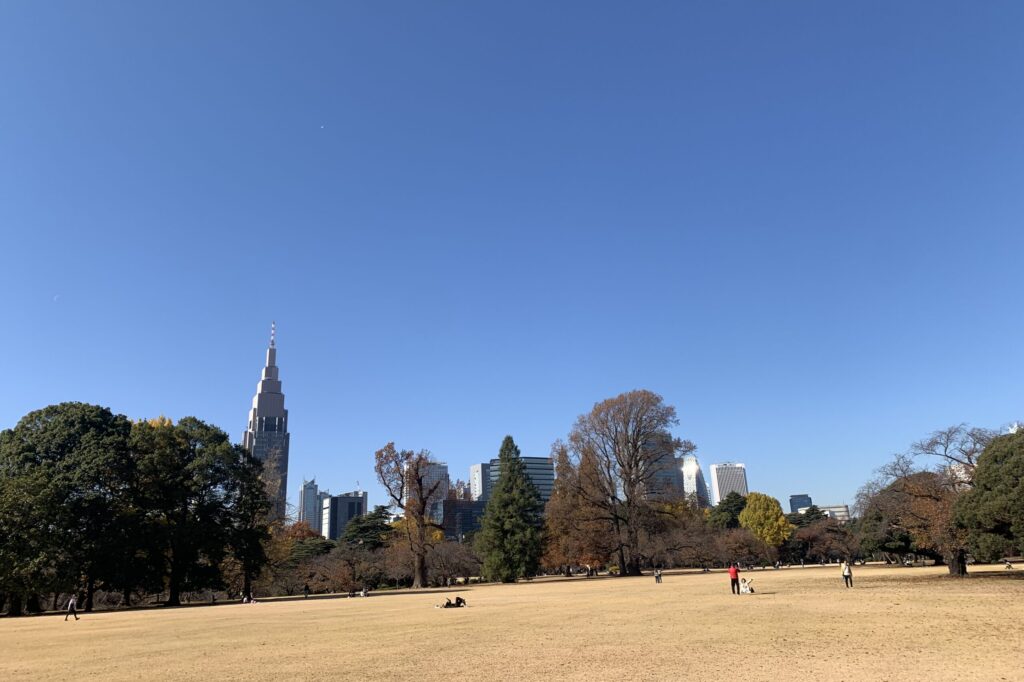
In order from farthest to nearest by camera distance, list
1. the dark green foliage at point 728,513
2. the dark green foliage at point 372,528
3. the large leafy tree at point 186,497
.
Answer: the dark green foliage at point 728,513, the dark green foliage at point 372,528, the large leafy tree at point 186,497

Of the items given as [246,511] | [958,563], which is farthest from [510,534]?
[958,563]

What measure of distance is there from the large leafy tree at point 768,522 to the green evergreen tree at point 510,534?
36.7 m

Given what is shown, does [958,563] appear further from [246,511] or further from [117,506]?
[117,506]

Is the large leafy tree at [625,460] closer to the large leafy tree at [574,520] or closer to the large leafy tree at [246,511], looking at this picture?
the large leafy tree at [574,520]

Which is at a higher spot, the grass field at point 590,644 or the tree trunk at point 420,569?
the grass field at point 590,644

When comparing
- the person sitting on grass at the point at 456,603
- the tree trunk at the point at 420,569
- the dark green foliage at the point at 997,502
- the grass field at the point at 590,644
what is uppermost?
the dark green foliage at the point at 997,502

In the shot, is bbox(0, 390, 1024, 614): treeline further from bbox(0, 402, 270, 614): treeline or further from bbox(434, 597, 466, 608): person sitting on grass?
bbox(434, 597, 466, 608): person sitting on grass

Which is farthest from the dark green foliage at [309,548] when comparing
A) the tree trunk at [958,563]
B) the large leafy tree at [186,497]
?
the tree trunk at [958,563]

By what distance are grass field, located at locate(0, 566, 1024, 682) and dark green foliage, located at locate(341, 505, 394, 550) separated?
159 feet

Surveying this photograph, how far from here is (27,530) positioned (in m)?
37.2

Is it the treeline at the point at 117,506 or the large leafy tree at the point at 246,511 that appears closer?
the treeline at the point at 117,506

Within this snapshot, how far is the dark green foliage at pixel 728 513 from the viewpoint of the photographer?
10406cm

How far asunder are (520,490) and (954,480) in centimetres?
3720

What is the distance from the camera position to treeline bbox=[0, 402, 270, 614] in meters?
37.2
